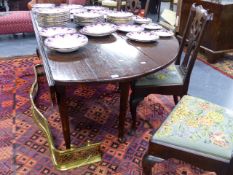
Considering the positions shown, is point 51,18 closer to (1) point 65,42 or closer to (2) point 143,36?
(1) point 65,42

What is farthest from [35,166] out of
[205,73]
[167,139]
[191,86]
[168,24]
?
[168,24]

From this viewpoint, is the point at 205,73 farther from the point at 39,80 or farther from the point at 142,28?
the point at 39,80

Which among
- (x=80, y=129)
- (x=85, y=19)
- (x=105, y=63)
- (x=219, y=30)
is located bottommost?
(x=80, y=129)

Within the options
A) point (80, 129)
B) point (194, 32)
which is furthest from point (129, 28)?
point (80, 129)

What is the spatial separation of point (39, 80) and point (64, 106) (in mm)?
1342

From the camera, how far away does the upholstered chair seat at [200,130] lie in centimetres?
114

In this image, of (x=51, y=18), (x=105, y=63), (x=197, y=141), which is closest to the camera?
(x=197, y=141)

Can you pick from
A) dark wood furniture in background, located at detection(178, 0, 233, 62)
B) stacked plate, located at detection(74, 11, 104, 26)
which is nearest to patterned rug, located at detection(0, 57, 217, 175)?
stacked plate, located at detection(74, 11, 104, 26)

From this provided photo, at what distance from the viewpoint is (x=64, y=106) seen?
1429 mm

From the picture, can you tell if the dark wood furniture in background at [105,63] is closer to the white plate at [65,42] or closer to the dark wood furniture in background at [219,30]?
the white plate at [65,42]

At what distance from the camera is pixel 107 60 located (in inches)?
55.5

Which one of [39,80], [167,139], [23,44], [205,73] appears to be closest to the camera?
[167,139]

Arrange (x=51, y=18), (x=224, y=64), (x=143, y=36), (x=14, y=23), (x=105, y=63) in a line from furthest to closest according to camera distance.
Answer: (x=14, y=23), (x=224, y=64), (x=51, y=18), (x=143, y=36), (x=105, y=63)

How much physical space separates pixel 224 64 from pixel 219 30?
47 centimetres
